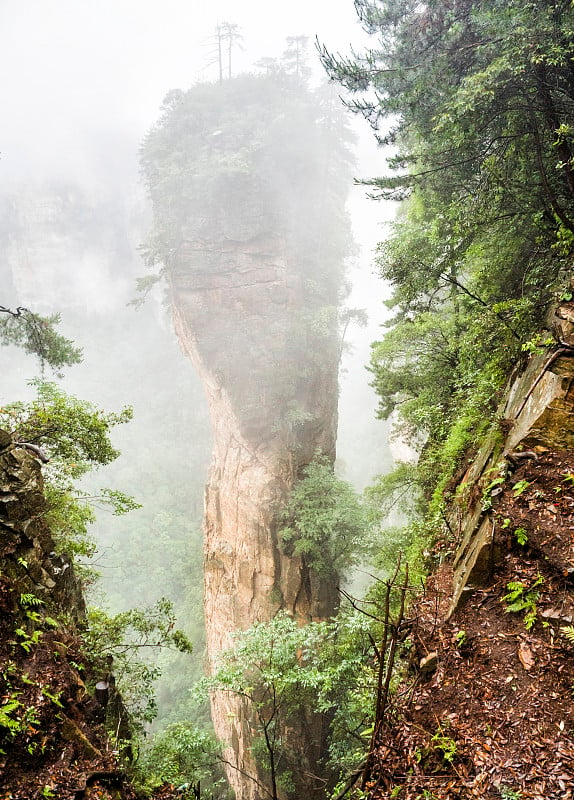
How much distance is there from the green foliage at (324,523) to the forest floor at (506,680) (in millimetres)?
7896

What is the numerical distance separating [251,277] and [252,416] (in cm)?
617

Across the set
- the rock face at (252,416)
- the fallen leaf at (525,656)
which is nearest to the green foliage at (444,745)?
the fallen leaf at (525,656)

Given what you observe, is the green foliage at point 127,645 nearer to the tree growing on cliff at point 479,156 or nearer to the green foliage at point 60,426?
the green foliage at point 60,426

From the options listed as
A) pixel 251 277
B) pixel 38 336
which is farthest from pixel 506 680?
pixel 251 277

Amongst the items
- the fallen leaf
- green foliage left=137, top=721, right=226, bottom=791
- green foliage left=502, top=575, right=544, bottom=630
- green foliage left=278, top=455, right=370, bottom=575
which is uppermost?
green foliage left=278, top=455, right=370, bottom=575

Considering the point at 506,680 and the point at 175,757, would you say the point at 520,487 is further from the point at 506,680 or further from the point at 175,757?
the point at 175,757

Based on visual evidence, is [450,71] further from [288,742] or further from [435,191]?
[288,742]

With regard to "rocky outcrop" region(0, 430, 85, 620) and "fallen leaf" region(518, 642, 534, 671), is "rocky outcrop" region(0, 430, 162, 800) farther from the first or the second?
"fallen leaf" region(518, 642, 534, 671)

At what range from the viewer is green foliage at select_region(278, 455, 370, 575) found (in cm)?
1168

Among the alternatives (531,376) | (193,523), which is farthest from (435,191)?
(193,523)

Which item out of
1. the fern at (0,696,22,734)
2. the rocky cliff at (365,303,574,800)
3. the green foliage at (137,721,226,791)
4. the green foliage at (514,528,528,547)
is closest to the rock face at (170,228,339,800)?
the green foliage at (137,721,226,791)

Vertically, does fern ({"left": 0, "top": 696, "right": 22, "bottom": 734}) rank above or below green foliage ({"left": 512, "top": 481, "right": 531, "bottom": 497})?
below

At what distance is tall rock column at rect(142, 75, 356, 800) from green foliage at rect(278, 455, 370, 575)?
103 cm

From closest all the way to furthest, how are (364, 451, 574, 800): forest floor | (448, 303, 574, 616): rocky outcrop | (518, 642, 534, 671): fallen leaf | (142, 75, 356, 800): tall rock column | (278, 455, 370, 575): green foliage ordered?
(364, 451, 574, 800): forest floor < (518, 642, 534, 671): fallen leaf < (448, 303, 574, 616): rocky outcrop < (278, 455, 370, 575): green foliage < (142, 75, 356, 800): tall rock column
